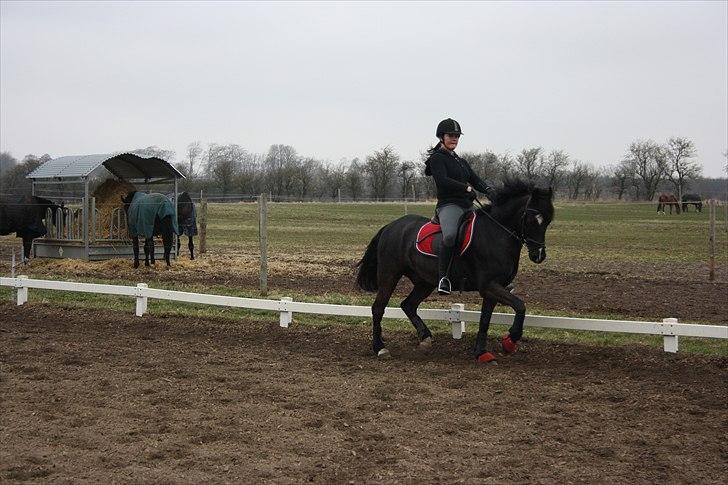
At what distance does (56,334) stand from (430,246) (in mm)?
5332

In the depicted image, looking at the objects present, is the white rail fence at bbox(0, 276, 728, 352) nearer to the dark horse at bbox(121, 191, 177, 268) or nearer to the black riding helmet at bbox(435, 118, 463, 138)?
the black riding helmet at bbox(435, 118, 463, 138)

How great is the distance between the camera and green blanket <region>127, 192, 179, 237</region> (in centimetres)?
1769

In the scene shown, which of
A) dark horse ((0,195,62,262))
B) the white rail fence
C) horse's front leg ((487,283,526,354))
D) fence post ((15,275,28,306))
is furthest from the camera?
dark horse ((0,195,62,262))

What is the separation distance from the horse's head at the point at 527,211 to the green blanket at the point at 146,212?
1135cm

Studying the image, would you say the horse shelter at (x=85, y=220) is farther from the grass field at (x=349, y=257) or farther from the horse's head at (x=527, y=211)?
the horse's head at (x=527, y=211)

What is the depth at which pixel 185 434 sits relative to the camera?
222 inches

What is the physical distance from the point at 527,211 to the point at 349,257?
1353 centimetres

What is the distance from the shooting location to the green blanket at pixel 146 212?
17.7 meters

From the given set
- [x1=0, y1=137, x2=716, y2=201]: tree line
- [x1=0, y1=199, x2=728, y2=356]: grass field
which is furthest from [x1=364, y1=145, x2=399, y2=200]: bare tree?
[x1=0, y1=199, x2=728, y2=356]: grass field

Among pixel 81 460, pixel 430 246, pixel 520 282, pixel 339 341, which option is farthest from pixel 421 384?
pixel 520 282

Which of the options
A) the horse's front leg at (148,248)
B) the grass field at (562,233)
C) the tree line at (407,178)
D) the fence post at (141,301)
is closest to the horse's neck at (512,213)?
the fence post at (141,301)

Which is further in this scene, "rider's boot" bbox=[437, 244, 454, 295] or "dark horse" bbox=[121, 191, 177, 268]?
"dark horse" bbox=[121, 191, 177, 268]

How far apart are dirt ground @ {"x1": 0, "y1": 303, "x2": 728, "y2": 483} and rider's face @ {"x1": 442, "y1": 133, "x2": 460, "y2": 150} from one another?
2.52 metres

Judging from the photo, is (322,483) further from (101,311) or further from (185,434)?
Answer: (101,311)
